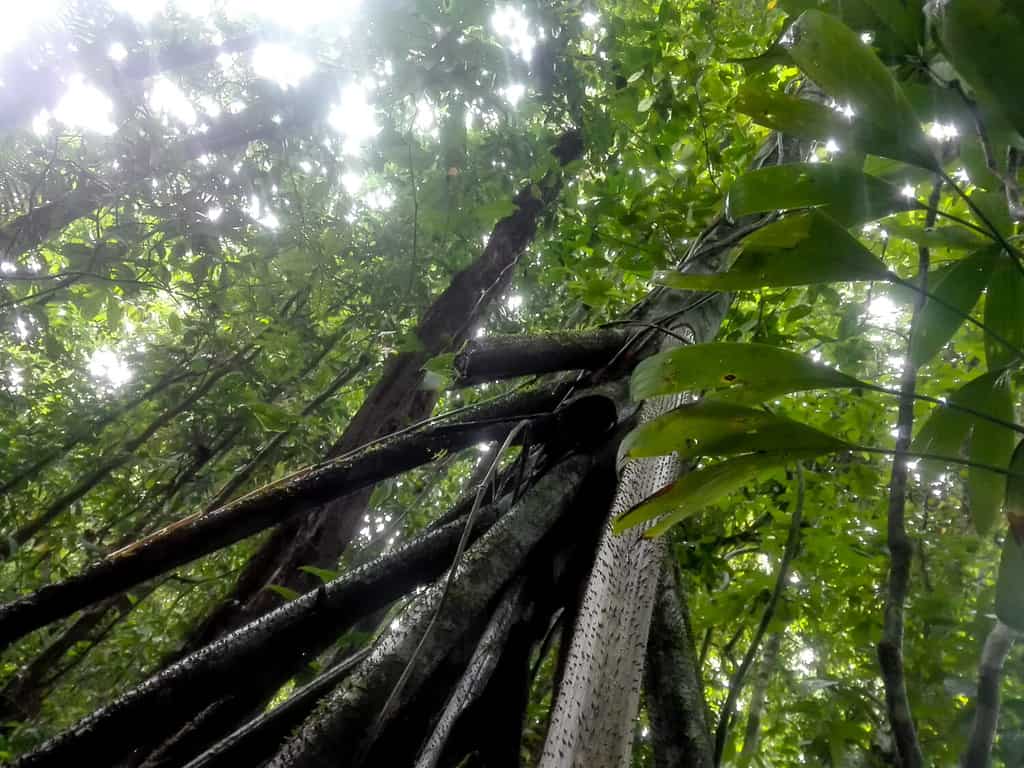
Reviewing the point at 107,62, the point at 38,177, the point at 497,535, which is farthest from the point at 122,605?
the point at 497,535

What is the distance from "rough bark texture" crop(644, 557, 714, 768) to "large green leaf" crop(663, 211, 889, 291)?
2.65 ft

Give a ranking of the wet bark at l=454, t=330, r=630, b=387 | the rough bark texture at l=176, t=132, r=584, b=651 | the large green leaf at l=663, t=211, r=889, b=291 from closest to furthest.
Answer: the large green leaf at l=663, t=211, r=889, b=291 < the wet bark at l=454, t=330, r=630, b=387 < the rough bark texture at l=176, t=132, r=584, b=651

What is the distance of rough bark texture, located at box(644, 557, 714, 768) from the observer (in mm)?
1174

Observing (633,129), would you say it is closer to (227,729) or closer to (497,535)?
(497,535)

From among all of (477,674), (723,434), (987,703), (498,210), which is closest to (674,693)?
(477,674)

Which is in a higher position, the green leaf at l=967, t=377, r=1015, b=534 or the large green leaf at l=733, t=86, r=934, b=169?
the large green leaf at l=733, t=86, r=934, b=169

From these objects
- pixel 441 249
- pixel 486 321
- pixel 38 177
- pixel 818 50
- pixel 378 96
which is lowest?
pixel 818 50

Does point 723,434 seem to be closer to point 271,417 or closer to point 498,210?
point 498,210

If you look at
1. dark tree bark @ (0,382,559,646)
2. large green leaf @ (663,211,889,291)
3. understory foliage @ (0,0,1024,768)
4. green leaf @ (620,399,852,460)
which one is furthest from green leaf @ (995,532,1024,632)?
dark tree bark @ (0,382,559,646)

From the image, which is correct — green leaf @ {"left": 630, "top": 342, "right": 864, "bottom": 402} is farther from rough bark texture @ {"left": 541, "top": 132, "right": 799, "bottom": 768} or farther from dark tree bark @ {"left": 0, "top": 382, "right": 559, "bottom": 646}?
dark tree bark @ {"left": 0, "top": 382, "right": 559, "bottom": 646}

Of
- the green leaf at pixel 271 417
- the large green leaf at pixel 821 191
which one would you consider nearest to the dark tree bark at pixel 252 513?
the large green leaf at pixel 821 191

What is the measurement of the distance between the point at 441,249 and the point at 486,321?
0.68m

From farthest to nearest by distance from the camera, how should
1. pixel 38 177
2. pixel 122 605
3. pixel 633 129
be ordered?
pixel 122 605
pixel 633 129
pixel 38 177

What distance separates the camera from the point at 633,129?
266 cm
